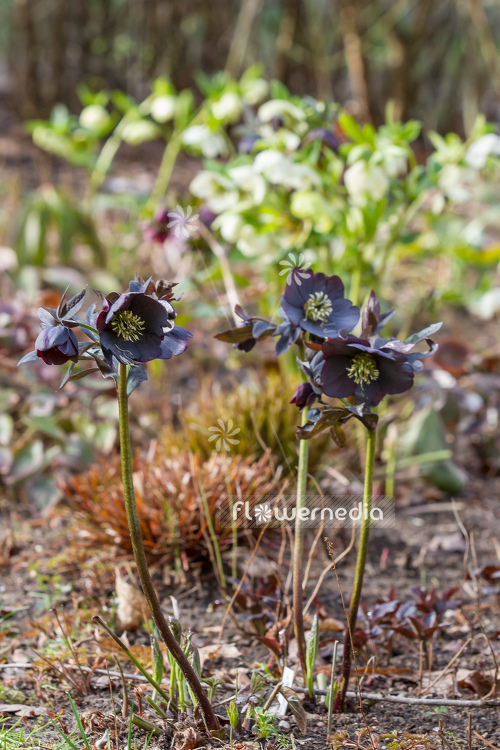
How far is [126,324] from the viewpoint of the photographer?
854 mm

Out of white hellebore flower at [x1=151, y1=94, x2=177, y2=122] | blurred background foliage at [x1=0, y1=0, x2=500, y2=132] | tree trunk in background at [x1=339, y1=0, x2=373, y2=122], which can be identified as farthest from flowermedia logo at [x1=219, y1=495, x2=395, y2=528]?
blurred background foliage at [x1=0, y1=0, x2=500, y2=132]

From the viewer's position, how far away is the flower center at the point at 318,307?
100 cm

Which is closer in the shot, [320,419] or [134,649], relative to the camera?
[320,419]

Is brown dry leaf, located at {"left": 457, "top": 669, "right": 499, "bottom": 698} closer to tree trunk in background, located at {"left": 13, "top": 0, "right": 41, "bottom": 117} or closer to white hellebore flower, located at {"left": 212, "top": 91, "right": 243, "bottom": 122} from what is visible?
white hellebore flower, located at {"left": 212, "top": 91, "right": 243, "bottom": 122}

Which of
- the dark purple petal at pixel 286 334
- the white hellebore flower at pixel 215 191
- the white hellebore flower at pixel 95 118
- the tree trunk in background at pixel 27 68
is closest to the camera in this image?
the dark purple petal at pixel 286 334

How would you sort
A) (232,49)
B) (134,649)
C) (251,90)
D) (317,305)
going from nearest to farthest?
(317,305) → (134,649) → (251,90) → (232,49)

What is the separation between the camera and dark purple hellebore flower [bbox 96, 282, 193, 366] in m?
0.83

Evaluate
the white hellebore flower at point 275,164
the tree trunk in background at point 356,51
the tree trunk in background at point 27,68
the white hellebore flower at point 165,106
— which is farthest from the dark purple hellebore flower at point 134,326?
the tree trunk in background at point 27,68

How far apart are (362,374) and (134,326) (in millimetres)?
320

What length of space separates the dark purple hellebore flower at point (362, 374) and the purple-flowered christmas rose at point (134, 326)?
0.21 m

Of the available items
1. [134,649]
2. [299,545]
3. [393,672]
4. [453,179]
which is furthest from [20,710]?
[453,179]

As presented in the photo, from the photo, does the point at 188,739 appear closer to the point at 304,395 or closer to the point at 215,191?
the point at 304,395

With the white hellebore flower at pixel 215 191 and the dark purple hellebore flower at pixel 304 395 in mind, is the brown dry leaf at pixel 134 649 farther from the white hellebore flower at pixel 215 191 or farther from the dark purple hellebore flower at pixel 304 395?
the white hellebore flower at pixel 215 191

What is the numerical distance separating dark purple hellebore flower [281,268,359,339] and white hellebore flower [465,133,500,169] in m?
1.18
